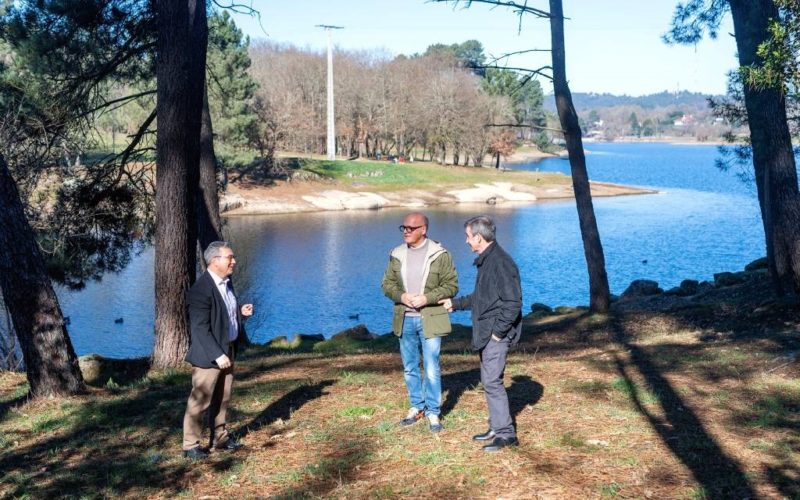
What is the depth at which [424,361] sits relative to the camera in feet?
22.7

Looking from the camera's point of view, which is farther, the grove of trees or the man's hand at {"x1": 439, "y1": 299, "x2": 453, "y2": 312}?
the grove of trees

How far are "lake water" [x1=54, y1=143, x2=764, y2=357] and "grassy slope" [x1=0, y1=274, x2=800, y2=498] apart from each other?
542 inches

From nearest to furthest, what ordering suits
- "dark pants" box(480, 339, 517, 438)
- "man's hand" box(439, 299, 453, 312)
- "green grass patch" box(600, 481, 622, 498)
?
1. "green grass patch" box(600, 481, 622, 498)
2. "dark pants" box(480, 339, 517, 438)
3. "man's hand" box(439, 299, 453, 312)

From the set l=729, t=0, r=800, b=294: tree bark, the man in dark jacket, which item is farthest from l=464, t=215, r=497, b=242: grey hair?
l=729, t=0, r=800, b=294: tree bark

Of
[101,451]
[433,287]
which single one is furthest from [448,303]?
[101,451]

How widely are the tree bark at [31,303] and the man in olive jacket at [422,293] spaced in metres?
4.57

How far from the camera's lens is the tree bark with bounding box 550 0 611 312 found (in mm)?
16797

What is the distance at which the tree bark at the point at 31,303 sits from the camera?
877 cm

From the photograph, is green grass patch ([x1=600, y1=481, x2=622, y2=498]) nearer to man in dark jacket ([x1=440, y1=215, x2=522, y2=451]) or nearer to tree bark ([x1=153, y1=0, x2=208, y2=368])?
man in dark jacket ([x1=440, y1=215, x2=522, y2=451])

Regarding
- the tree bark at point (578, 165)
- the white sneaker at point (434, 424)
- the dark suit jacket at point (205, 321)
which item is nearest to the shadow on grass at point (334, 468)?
the white sneaker at point (434, 424)

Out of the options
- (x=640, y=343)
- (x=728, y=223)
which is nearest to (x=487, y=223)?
(x=640, y=343)

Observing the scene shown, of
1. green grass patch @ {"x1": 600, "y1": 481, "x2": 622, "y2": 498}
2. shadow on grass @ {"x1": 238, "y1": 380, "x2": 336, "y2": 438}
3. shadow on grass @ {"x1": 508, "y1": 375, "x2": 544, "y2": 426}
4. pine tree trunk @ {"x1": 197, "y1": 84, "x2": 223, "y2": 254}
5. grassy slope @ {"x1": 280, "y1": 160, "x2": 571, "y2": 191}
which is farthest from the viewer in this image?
grassy slope @ {"x1": 280, "y1": 160, "x2": 571, "y2": 191}

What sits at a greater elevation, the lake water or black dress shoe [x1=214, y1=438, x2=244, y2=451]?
black dress shoe [x1=214, y1=438, x2=244, y2=451]

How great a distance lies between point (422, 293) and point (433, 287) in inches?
4.3
